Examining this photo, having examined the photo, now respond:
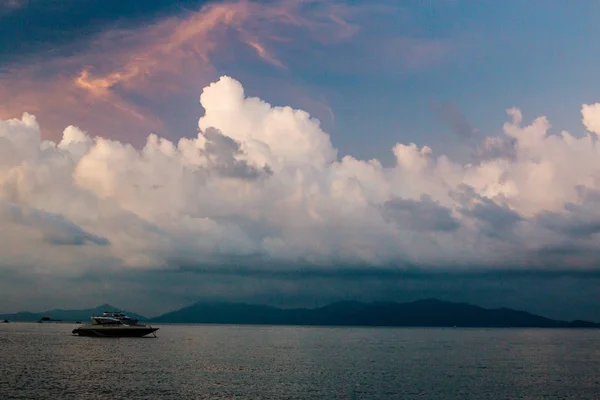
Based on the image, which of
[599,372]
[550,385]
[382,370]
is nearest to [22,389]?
[382,370]

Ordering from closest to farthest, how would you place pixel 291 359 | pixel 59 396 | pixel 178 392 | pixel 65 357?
pixel 59 396
pixel 178 392
pixel 65 357
pixel 291 359

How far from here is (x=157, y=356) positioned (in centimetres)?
16775

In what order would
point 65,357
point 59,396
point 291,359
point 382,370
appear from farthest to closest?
point 291,359
point 65,357
point 382,370
point 59,396

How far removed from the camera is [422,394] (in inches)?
3826

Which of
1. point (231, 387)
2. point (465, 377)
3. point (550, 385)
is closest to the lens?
point (231, 387)

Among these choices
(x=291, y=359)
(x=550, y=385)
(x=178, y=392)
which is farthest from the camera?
(x=291, y=359)

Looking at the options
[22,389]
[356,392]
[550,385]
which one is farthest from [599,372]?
[22,389]

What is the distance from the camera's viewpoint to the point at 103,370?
4906 inches

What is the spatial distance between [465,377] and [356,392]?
38364 mm

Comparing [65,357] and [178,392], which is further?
[65,357]

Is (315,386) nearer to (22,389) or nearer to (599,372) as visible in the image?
(22,389)

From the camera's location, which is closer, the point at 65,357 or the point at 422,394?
the point at 422,394

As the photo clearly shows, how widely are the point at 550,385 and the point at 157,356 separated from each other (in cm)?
11203

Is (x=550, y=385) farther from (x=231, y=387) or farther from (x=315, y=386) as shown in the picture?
(x=231, y=387)
